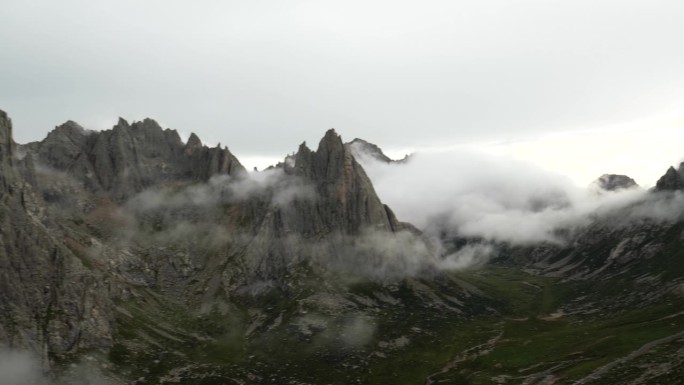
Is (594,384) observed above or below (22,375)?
below

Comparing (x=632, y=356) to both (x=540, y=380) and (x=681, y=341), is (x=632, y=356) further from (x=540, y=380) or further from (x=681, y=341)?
(x=540, y=380)

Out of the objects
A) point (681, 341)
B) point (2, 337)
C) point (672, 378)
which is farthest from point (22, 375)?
point (681, 341)

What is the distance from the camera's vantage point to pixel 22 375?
19112cm

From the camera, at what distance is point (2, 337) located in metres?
199

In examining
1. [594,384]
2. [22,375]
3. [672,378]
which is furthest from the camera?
[22,375]

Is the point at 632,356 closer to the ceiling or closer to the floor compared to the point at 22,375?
closer to the floor

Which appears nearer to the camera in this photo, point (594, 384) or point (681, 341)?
point (594, 384)

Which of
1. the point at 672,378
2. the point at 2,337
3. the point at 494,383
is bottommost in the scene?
the point at 494,383

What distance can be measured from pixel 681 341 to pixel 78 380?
22267 centimetres

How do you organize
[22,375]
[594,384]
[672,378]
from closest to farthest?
[672,378]
[594,384]
[22,375]

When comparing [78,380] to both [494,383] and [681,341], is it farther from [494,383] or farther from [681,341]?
[681,341]

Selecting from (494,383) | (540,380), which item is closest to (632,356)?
(540,380)

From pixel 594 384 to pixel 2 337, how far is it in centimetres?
20742

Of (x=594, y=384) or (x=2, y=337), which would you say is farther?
(x=2, y=337)
